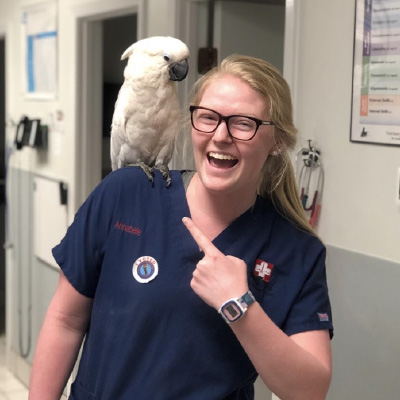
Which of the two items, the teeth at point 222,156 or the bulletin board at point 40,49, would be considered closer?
the teeth at point 222,156

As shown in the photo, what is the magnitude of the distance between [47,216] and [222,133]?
102 inches

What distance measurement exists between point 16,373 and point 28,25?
2.04 metres

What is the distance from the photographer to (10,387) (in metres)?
3.74

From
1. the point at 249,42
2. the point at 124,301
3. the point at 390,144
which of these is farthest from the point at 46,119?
the point at 124,301

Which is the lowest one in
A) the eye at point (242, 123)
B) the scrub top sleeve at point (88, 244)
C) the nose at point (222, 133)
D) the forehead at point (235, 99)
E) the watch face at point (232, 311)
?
the watch face at point (232, 311)

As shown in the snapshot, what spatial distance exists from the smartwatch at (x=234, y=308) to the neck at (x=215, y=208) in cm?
20

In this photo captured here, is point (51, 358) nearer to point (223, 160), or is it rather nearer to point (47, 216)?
point (223, 160)

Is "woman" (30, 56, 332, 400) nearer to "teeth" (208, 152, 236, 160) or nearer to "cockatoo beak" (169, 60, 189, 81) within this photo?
"teeth" (208, 152, 236, 160)

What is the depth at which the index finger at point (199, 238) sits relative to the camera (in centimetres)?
103

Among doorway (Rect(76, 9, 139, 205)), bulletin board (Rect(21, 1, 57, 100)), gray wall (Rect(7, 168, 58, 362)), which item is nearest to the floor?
gray wall (Rect(7, 168, 58, 362))

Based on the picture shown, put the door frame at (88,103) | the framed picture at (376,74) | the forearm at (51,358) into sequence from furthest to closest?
the door frame at (88,103)
the framed picture at (376,74)
the forearm at (51,358)

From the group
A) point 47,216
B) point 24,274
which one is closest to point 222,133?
point 47,216

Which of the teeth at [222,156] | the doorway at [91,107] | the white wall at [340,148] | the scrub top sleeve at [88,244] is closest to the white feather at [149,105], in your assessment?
the white wall at [340,148]

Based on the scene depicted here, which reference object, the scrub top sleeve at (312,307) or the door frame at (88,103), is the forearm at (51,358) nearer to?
the scrub top sleeve at (312,307)
